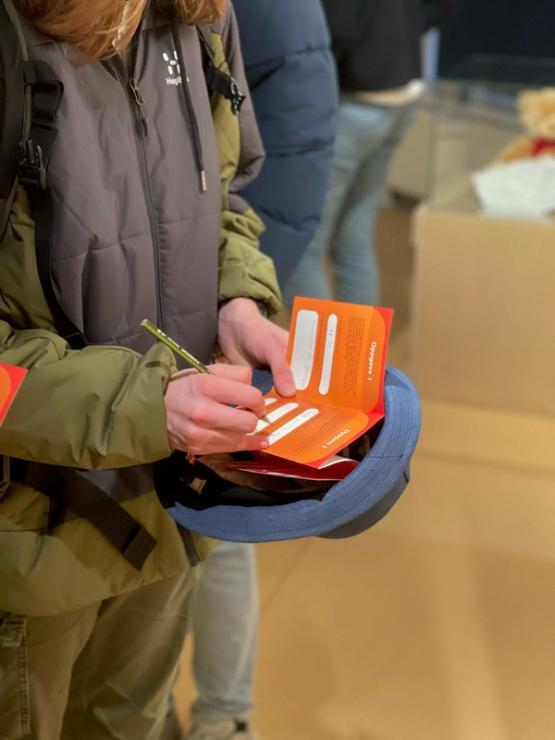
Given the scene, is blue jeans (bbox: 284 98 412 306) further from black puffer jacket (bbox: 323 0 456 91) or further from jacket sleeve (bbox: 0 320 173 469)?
jacket sleeve (bbox: 0 320 173 469)

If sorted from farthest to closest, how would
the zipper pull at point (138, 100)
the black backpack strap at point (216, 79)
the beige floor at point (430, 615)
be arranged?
the beige floor at point (430, 615) < the black backpack strap at point (216, 79) < the zipper pull at point (138, 100)

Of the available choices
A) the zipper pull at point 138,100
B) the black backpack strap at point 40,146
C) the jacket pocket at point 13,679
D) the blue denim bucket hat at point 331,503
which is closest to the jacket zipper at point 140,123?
the zipper pull at point 138,100

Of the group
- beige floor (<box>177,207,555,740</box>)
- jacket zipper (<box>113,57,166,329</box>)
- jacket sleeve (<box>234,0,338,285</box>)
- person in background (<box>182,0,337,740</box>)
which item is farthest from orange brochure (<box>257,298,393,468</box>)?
beige floor (<box>177,207,555,740</box>)

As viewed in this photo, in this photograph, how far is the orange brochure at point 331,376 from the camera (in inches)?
40.0

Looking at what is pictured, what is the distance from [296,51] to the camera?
62.4 inches

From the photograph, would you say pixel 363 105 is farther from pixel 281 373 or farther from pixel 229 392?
pixel 229 392

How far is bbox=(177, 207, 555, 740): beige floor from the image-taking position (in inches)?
67.8

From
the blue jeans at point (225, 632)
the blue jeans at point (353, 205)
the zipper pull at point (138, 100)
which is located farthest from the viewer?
the blue jeans at point (353, 205)

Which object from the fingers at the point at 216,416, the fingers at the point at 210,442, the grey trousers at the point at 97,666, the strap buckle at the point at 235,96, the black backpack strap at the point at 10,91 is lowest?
the grey trousers at the point at 97,666

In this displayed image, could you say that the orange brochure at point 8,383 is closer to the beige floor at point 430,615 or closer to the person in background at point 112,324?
the person in background at point 112,324

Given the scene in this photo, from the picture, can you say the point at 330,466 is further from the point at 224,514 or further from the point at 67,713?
the point at 67,713

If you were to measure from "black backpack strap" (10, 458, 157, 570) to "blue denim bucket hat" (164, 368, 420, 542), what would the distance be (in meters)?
0.06

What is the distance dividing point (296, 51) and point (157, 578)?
3.05 ft

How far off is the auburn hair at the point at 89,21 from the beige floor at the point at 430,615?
1225mm
